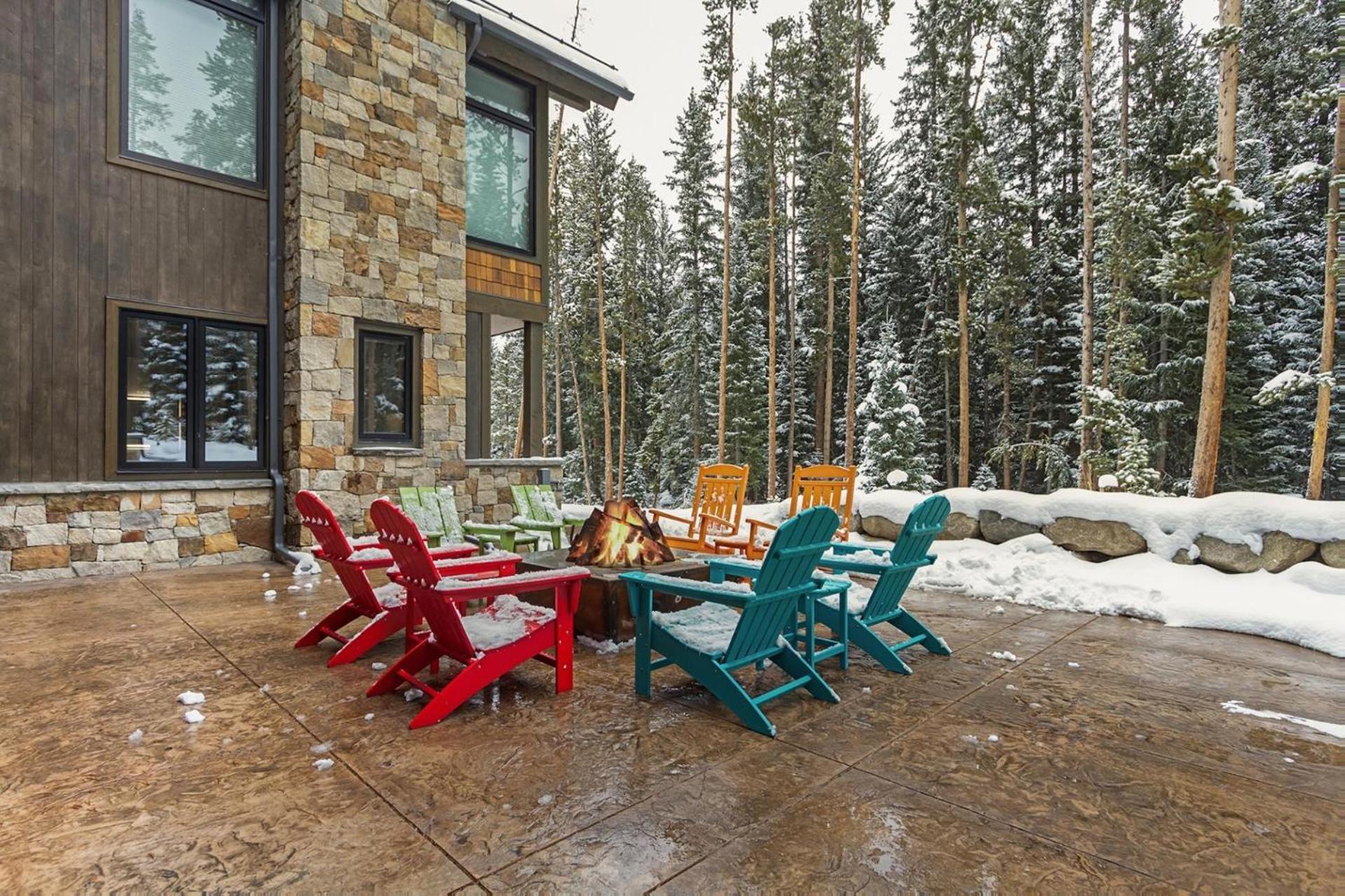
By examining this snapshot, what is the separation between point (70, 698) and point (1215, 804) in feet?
Answer: 14.9

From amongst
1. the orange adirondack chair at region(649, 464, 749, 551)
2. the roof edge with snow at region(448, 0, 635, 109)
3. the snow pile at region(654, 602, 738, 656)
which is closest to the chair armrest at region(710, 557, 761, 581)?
the snow pile at region(654, 602, 738, 656)

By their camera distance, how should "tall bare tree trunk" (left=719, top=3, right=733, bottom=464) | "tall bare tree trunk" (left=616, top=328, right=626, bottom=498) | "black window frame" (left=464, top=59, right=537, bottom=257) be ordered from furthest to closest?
1. "tall bare tree trunk" (left=616, top=328, right=626, bottom=498)
2. "tall bare tree trunk" (left=719, top=3, right=733, bottom=464)
3. "black window frame" (left=464, top=59, right=537, bottom=257)

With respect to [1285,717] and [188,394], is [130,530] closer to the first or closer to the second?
[188,394]

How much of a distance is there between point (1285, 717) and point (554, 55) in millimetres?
9475

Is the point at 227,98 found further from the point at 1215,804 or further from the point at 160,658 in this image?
the point at 1215,804

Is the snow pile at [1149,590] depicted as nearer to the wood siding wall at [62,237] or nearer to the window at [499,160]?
the window at [499,160]

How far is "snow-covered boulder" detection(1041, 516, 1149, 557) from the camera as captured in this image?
6.00 meters

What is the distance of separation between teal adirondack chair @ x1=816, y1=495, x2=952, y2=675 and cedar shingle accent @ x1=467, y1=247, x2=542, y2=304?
6419 mm

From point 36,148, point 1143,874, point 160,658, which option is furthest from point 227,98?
point 1143,874

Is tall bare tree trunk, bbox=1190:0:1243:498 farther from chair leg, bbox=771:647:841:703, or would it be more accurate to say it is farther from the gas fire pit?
chair leg, bbox=771:647:841:703

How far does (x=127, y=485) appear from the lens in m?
6.04

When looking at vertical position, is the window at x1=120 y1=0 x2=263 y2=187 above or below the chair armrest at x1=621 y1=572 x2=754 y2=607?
above

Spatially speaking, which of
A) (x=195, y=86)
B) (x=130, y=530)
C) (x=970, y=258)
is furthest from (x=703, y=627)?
(x=970, y=258)

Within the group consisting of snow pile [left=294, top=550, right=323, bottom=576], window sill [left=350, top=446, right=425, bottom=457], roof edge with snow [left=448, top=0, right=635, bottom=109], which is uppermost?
roof edge with snow [left=448, top=0, right=635, bottom=109]
